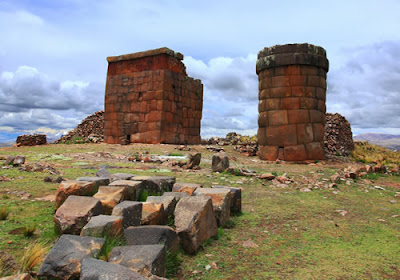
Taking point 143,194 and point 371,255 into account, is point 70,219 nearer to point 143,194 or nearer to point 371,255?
point 143,194

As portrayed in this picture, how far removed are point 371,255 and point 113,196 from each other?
2.90m

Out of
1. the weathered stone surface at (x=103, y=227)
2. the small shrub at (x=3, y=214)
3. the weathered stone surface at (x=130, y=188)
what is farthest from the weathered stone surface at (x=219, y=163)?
the small shrub at (x=3, y=214)

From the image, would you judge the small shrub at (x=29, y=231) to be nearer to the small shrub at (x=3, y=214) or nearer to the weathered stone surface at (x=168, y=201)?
the small shrub at (x=3, y=214)

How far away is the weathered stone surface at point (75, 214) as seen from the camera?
2.82 meters

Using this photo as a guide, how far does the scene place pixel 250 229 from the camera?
3.65m

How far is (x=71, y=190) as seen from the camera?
353 centimetres

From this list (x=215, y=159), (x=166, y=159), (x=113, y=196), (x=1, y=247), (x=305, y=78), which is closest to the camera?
(x=1, y=247)

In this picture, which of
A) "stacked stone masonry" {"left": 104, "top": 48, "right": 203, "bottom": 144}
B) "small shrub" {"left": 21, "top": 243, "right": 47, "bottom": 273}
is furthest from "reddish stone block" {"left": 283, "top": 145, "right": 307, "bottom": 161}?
"small shrub" {"left": 21, "top": 243, "right": 47, "bottom": 273}

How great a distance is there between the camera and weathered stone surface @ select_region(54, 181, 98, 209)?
3459 millimetres

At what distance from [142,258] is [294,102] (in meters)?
8.94

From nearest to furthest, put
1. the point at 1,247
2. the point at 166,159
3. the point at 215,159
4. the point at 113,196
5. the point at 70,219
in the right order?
the point at 1,247, the point at 70,219, the point at 113,196, the point at 215,159, the point at 166,159

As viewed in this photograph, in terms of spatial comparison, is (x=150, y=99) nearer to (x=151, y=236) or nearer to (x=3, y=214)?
(x=3, y=214)

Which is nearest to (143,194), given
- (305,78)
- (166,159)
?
(166,159)

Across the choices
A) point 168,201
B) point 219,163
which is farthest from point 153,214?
point 219,163
